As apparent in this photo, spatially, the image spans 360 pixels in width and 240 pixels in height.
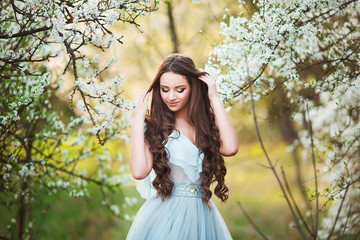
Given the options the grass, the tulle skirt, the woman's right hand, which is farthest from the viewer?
the grass

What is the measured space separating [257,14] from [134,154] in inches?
60.6

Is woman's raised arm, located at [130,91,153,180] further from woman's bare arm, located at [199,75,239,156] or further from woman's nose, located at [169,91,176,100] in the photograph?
A: woman's bare arm, located at [199,75,239,156]

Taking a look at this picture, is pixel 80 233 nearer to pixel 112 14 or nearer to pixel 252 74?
pixel 252 74

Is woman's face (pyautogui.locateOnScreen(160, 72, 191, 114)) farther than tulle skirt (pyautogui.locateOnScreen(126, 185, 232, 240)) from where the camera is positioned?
Yes

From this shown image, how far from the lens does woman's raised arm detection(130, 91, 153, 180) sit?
253 centimetres

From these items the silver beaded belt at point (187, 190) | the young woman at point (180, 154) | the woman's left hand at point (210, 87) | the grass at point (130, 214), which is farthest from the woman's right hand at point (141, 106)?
the grass at point (130, 214)

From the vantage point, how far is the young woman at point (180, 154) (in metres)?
2.55

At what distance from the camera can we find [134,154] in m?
2.54

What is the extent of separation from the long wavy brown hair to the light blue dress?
0.17 ft

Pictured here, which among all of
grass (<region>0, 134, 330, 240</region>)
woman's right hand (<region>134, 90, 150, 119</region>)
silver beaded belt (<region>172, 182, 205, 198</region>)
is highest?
woman's right hand (<region>134, 90, 150, 119</region>)

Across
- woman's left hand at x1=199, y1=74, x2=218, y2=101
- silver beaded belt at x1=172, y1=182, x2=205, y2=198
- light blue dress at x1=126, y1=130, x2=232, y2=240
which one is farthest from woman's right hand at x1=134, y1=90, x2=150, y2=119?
silver beaded belt at x1=172, y1=182, x2=205, y2=198

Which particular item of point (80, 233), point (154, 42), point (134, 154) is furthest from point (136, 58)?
point (134, 154)

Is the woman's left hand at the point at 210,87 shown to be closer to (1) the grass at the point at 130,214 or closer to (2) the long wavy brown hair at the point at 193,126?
(2) the long wavy brown hair at the point at 193,126

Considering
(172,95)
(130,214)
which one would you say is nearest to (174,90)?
(172,95)
